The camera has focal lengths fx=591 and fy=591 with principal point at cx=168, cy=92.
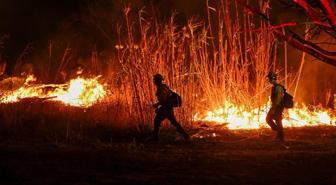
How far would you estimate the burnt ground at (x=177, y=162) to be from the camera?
329 inches

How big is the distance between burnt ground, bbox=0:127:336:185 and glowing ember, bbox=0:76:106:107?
5.39 meters

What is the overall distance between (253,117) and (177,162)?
5811 mm

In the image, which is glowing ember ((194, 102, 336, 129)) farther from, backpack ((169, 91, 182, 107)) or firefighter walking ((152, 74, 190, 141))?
A: backpack ((169, 91, 182, 107))

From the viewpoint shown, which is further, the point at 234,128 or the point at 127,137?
the point at 234,128

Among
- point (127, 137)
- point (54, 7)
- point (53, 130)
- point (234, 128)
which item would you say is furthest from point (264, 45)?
point (54, 7)

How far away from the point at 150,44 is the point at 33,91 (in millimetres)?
5952

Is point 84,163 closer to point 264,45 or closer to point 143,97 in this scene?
point 143,97

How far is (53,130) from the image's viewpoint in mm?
13859

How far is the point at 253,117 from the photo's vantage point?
1536 cm

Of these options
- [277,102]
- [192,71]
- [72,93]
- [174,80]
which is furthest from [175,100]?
[72,93]

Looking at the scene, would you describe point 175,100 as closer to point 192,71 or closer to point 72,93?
point 192,71

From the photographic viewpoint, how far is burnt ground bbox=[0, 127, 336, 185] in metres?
8.37

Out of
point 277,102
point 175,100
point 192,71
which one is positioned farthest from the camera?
point 192,71

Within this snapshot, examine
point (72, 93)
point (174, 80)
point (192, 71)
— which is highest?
point (192, 71)
